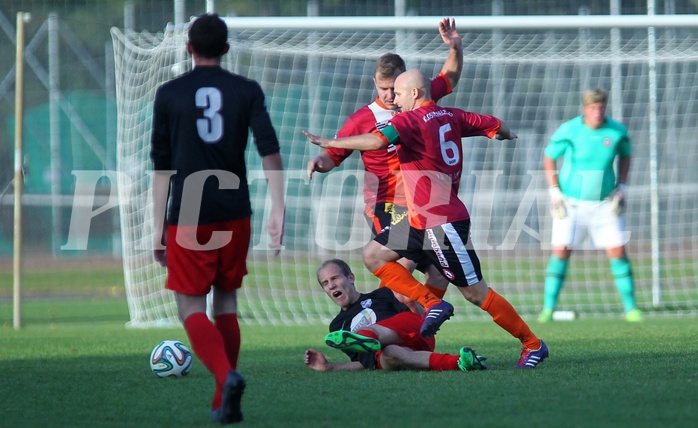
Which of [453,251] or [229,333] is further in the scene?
[453,251]

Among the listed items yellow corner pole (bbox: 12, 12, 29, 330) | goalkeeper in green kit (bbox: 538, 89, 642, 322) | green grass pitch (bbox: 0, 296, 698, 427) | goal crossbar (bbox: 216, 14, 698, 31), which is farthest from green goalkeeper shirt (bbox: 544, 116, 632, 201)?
yellow corner pole (bbox: 12, 12, 29, 330)

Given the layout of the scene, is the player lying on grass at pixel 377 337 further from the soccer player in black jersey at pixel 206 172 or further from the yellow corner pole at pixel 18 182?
the yellow corner pole at pixel 18 182

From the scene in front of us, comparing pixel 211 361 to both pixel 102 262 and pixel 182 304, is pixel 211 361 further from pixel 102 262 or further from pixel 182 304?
pixel 102 262

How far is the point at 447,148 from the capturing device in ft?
19.4

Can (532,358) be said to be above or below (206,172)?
below

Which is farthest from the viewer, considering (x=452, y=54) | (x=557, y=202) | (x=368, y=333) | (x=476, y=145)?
(x=476, y=145)

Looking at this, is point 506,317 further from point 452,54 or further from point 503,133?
point 452,54

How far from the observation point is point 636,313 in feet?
31.4

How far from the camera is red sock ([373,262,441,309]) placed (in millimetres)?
6141

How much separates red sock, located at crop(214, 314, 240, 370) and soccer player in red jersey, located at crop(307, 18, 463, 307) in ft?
7.00

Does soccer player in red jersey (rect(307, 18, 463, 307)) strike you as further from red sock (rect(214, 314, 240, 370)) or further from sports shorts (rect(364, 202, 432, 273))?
red sock (rect(214, 314, 240, 370))

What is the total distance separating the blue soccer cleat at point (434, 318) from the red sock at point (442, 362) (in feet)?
0.82

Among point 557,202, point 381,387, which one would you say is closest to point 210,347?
point 381,387

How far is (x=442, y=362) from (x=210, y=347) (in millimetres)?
1924
